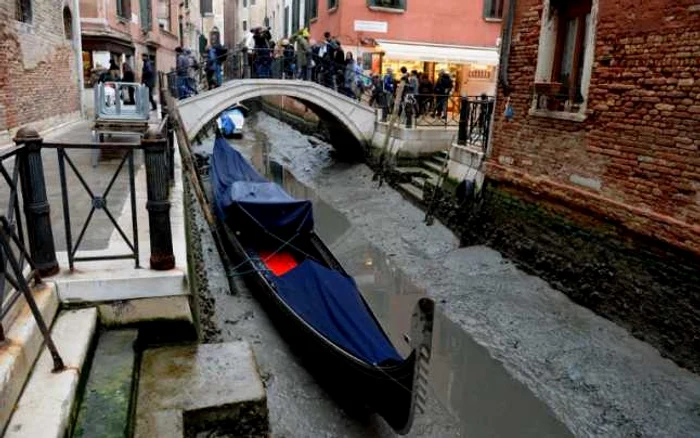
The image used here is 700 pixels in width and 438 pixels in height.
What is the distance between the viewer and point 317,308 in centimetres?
480

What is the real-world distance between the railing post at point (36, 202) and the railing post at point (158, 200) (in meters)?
0.50

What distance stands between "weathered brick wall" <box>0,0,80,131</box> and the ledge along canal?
10.2 ft

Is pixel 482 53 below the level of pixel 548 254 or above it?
above

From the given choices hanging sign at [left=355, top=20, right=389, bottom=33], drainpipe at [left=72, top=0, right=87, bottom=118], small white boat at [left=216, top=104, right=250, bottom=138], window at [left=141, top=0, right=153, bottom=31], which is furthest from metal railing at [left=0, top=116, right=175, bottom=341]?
window at [left=141, top=0, right=153, bottom=31]

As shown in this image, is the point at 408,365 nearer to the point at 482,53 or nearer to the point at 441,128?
the point at 441,128

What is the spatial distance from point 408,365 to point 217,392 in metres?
1.25

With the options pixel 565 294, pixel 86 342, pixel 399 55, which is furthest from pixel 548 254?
pixel 399 55

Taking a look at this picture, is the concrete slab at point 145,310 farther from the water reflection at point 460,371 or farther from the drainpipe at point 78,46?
the drainpipe at point 78,46

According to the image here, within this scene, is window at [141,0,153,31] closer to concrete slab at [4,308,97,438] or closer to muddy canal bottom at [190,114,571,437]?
muddy canal bottom at [190,114,571,437]

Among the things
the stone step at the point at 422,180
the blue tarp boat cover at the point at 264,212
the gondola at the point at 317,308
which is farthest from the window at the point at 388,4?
the blue tarp boat cover at the point at 264,212

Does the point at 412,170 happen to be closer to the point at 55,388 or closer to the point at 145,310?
the point at 145,310

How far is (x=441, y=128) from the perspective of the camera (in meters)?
11.3

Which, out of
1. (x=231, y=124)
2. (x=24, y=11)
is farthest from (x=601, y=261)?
(x=231, y=124)

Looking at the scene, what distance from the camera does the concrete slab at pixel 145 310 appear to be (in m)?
2.89
